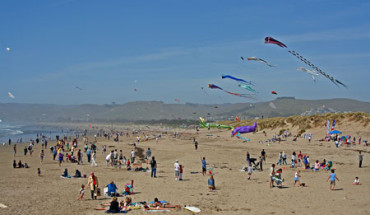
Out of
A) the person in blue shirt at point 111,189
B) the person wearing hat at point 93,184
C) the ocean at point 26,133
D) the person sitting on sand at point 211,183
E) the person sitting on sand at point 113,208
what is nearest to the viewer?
the person sitting on sand at point 113,208

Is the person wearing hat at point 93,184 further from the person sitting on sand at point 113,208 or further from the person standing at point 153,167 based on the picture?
the person standing at point 153,167

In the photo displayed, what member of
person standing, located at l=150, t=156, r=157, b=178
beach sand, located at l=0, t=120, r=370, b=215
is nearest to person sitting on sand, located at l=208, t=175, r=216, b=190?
beach sand, located at l=0, t=120, r=370, b=215

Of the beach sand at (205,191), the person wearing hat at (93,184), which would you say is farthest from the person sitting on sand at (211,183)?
the person wearing hat at (93,184)

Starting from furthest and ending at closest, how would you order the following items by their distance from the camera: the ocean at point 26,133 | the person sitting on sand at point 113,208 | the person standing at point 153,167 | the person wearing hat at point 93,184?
the ocean at point 26,133
the person standing at point 153,167
the person wearing hat at point 93,184
the person sitting on sand at point 113,208

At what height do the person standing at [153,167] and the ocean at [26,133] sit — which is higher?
the ocean at [26,133]

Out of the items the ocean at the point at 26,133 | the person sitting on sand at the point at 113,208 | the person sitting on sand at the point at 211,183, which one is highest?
the ocean at the point at 26,133

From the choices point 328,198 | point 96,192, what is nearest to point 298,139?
point 328,198

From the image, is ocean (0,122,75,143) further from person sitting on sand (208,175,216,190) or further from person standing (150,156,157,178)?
person sitting on sand (208,175,216,190)

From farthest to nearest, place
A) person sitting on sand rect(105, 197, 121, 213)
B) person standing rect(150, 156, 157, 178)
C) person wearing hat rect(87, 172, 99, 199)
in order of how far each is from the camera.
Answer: person standing rect(150, 156, 157, 178)
person wearing hat rect(87, 172, 99, 199)
person sitting on sand rect(105, 197, 121, 213)

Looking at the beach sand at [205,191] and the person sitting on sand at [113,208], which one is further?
the beach sand at [205,191]

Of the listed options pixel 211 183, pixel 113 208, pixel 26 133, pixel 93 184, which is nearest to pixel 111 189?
pixel 93 184

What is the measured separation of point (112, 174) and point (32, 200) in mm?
5829

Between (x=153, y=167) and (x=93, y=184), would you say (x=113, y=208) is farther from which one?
(x=153, y=167)

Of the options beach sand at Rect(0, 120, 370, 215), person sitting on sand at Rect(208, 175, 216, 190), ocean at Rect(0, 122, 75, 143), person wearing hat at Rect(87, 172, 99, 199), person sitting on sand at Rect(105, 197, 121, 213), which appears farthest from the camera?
ocean at Rect(0, 122, 75, 143)
